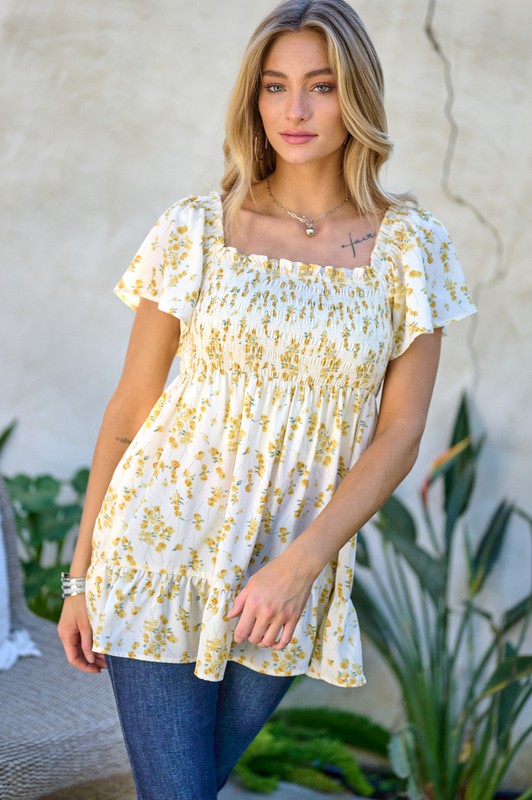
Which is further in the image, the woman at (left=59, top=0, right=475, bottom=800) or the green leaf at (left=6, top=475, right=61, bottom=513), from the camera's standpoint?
the green leaf at (left=6, top=475, right=61, bottom=513)

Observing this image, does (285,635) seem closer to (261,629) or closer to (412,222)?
(261,629)

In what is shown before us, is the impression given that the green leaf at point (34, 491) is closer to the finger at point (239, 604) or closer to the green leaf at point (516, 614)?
the green leaf at point (516, 614)

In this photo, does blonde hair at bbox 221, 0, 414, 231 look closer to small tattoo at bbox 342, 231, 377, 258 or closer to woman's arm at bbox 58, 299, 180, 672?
small tattoo at bbox 342, 231, 377, 258

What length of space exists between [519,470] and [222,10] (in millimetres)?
1941

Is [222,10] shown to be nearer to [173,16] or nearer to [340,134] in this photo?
[173,16]

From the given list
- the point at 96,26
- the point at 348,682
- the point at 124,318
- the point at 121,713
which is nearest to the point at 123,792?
the point at 121,713

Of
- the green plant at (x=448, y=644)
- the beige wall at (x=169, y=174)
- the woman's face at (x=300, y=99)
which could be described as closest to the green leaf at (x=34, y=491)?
the beige wall at (x=169, y=174)

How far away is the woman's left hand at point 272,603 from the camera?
156cm

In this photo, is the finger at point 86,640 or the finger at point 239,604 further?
the finger at point 86,640

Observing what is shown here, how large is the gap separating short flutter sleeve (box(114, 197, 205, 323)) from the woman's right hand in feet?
1.86

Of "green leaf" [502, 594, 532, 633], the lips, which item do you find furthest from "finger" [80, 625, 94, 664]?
"green leaf" [502, 594, 532, 633]

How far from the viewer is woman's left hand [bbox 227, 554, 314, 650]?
5.12 feet

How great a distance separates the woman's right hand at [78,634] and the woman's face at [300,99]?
0.92 meters

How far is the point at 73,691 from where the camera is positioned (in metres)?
2.67
